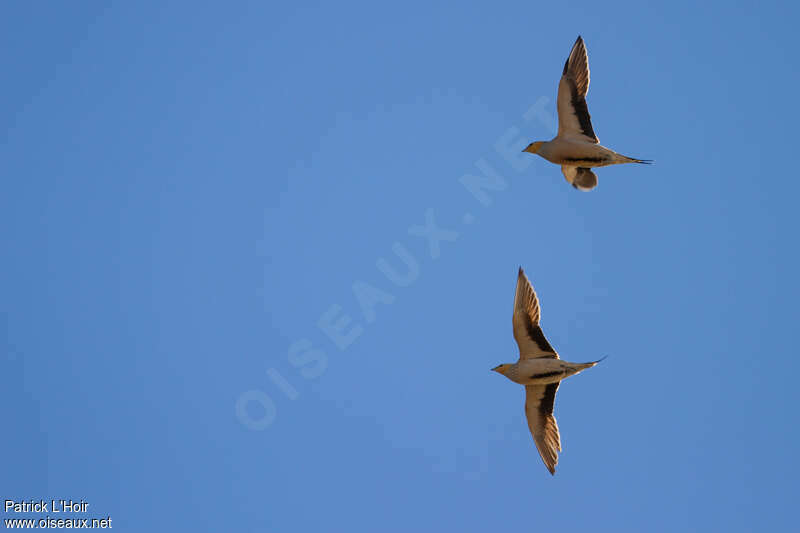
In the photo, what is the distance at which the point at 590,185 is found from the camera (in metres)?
23.4

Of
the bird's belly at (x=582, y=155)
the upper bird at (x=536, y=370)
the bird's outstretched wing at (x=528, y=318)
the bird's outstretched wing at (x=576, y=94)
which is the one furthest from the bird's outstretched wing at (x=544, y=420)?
the bird's outstretched wing at (x=576, y=94)

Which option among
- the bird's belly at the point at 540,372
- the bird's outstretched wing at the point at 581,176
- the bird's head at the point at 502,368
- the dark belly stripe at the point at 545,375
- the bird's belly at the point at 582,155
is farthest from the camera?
the bird's outstretched wing at the point at 581,176

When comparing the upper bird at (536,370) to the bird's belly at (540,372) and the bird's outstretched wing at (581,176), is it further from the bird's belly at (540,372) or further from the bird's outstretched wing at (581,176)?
the bird's outstretched wing at (581,176)

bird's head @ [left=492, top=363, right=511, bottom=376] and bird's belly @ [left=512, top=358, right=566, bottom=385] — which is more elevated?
bird's head @ [left=492, top=363, right=511, bottom=376]

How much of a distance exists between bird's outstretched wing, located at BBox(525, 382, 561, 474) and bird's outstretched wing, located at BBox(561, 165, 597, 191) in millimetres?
5212

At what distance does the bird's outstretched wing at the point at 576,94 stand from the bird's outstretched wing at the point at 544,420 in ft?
19.9

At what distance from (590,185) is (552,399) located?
5.60m

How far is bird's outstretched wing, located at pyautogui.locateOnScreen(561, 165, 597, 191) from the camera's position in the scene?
23.3 meters

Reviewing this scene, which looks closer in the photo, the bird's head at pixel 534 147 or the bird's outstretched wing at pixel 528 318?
the bird's outstretched wing at pixel 528 318

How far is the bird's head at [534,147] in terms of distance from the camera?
22.7m

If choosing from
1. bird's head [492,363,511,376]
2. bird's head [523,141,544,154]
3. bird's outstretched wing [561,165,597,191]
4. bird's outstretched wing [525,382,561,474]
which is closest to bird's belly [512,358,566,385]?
bird's head [492,363,511,376]

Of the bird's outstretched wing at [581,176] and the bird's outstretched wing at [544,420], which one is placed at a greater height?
the bird's outstretched wing at [581,176]

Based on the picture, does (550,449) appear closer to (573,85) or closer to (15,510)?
(573,85)

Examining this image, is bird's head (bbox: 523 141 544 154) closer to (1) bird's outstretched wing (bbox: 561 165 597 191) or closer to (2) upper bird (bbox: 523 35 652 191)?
(2) upper bird (bbox: 523 35 652 191)
